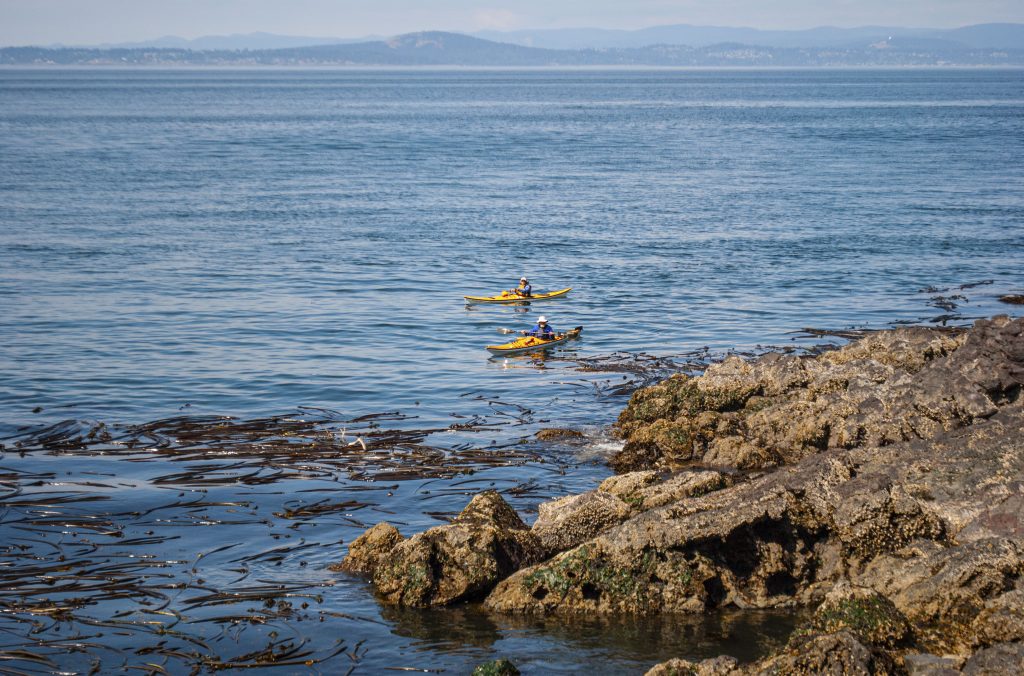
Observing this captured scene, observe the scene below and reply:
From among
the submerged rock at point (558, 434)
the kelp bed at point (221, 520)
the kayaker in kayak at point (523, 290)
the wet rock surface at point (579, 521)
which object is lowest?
the submerged rock at point (558, 434)

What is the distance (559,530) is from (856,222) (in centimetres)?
5183

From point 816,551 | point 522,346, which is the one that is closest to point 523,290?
point 522,346

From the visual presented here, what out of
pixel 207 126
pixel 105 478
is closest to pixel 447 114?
pixel 207 126

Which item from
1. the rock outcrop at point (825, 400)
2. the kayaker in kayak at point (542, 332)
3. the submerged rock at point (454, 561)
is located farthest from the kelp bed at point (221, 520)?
the kayaker in kayak at point (542, 332)

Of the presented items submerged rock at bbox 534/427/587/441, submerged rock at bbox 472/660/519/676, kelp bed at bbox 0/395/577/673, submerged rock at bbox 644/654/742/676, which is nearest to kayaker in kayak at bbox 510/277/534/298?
kelp bed at bbox 0/395/577/673

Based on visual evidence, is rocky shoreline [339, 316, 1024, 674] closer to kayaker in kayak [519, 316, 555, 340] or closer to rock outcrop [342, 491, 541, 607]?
rock outcrop [342, 491, 541, 607]

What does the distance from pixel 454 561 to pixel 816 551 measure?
19.3 feet

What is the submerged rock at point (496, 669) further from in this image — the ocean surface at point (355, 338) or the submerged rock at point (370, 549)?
the submerged rock at point (370, 549)

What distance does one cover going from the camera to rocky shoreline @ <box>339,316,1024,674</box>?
1334 cm

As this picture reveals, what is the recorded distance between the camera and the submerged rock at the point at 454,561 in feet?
55.7

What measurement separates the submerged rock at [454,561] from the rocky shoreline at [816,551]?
26mm

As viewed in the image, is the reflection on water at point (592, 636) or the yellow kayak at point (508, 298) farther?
the yellow kayak at point (508, 298)

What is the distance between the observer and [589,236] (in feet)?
202

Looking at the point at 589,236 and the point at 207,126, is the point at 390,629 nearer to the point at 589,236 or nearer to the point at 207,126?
the point at 589,236
